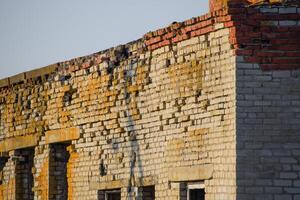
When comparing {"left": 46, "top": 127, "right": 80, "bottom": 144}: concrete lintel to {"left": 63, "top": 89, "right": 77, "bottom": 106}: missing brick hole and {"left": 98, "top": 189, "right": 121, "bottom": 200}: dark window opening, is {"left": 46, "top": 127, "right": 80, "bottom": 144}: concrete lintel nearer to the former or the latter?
{"left": 63, "top": 89, "right": 77, "bottom": 106}: missing brick hole

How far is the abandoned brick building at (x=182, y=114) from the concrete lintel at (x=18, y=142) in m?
0.04

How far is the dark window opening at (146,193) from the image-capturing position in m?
16.2

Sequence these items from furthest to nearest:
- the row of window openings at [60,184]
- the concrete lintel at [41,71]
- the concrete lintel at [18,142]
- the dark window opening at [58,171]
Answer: the concrete lintel at [18,142] → the concrete lintel at [41,71] → the dark window opening at [58,171] → the row of window openings at [60,184]

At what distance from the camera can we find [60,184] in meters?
19.1

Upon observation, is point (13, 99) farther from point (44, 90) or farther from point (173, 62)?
point (173, 62)

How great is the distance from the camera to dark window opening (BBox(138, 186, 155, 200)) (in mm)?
16203

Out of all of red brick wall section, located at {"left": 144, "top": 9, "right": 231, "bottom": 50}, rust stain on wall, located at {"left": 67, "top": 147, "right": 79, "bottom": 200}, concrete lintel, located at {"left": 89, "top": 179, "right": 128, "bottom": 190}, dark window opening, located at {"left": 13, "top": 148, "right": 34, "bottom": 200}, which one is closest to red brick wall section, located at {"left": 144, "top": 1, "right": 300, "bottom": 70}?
red brick wall section, located at {"left": 144, "top": 9, "right": 231, "bottom": 50}

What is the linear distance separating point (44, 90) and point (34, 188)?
6.21 feet

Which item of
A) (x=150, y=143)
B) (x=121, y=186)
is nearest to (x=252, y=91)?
(x=150, y=143)

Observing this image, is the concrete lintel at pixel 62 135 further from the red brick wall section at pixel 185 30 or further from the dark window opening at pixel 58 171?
the red brick wall section at pixel 185 30


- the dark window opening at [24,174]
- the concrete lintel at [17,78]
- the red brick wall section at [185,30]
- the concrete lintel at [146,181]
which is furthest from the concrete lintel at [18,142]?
the red brick wall section at [185,30]

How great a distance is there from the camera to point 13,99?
20672 mm

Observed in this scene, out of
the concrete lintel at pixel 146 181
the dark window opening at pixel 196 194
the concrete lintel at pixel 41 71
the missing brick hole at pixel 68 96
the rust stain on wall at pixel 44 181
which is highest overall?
the concrete lintel at pixel 41 71

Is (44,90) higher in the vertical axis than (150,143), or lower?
higher
